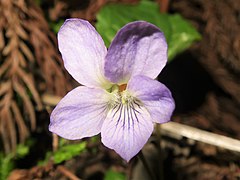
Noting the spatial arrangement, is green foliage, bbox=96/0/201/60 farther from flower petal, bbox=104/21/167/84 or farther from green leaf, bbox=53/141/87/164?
flower petal, bbox=104/21/167/84

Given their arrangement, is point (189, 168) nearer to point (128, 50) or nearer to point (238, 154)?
point (238, 154)

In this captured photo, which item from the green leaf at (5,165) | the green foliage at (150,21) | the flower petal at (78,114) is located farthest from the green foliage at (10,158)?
the flower petal at (78,114)

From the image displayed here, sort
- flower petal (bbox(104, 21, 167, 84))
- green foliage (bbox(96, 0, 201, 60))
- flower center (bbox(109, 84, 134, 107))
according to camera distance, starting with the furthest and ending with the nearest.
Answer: green foliage (bbox(96, 0, 201, 60)) → flower center (bbox(109, 84, 134, 107)) → flower petal (bbox(104, 21, 167, 84))

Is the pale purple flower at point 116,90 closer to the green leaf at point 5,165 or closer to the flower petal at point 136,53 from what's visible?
the flower petal at point 136,53

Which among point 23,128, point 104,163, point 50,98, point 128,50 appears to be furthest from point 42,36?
point 128,50

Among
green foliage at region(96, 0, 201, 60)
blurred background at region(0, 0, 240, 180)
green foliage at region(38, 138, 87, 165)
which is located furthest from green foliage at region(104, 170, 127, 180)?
green foliage at region(96, 0, 201, 60)

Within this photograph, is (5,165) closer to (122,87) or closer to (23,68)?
(23,68)

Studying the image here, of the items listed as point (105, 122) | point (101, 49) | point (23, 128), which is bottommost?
point (23, 128)
